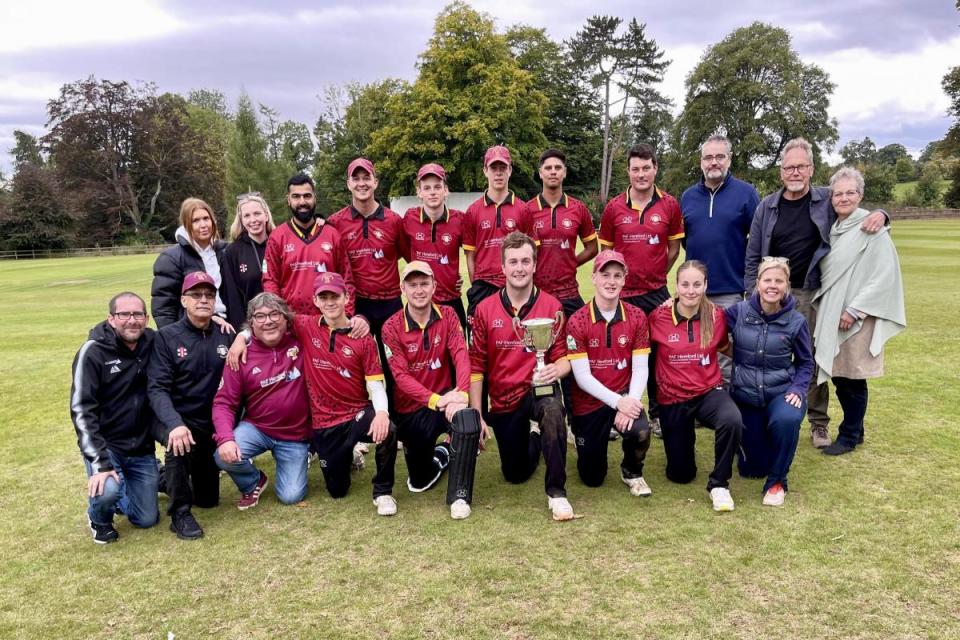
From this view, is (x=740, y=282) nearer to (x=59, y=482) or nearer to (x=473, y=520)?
(x=473, y=520)

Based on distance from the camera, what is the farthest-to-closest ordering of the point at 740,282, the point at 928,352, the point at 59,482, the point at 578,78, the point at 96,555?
the point at 578,78
the point at 928,352
the point at 740,282
the point at 59,482
the point at 96,555

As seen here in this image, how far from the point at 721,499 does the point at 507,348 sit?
1.86 meters

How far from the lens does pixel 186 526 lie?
14.0ft

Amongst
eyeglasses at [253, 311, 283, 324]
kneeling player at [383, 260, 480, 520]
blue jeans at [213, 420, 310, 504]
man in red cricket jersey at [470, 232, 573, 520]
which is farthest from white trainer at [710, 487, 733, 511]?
eyeglasses at [253, 311, 283, 324]

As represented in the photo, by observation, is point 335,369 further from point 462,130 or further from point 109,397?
point 462,130

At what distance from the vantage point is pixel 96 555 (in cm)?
404

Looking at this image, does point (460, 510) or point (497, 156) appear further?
point (497, 156)

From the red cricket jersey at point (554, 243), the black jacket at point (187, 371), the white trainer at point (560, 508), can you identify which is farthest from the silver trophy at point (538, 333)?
the black jacket at point (187, 371)

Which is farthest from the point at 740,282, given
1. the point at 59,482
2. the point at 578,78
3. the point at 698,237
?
the point at 578,78

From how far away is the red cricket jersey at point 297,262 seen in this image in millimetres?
5383

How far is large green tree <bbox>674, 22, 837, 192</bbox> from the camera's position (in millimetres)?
44594

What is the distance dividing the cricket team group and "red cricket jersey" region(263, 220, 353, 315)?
0.06 feet

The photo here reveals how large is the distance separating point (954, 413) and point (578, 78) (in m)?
52.1

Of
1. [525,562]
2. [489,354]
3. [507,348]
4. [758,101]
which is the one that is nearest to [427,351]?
[489,354]
